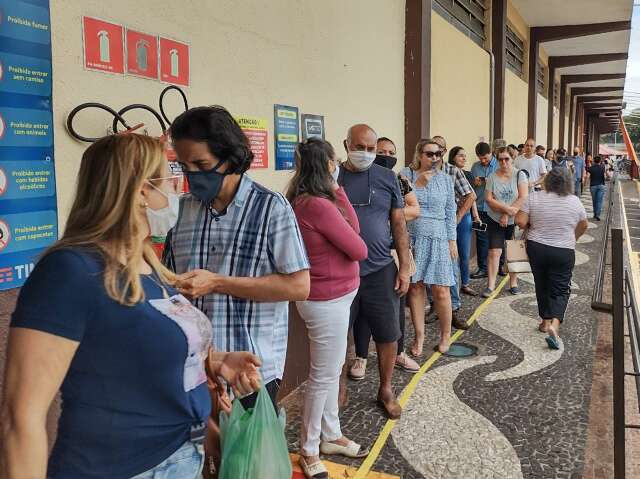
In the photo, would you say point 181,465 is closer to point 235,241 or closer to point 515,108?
point 235,241

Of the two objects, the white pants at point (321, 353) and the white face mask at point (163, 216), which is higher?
the white face mask at point (163, 216)

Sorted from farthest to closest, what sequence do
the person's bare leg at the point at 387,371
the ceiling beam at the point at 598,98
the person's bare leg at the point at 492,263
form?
the ceiling beam at the point at 598,98, the person's bare leg at the point at 492,263, the person's bare leg at the point at 387,371

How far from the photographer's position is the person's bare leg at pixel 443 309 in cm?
496

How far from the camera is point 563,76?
24.6 meters

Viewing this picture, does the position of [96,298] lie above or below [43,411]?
above

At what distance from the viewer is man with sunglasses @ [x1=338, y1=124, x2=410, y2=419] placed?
3.72 metres

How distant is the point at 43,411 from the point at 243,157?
1.15 metres

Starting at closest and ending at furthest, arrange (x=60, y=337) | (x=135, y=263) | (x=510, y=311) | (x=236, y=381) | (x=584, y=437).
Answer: (x=60, y=337) → (x=135, y=263) → (x=236, y=381) → (x=584, y=437) → (x=510, y=311)

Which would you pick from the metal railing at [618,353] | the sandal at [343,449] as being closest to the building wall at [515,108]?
the metal railing at [618,353]

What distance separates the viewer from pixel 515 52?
553 inches

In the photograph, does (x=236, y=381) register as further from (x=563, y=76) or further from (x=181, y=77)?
(x=563, y=76)

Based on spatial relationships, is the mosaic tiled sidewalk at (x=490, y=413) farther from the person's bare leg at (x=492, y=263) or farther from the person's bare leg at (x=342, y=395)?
the person's bare leg at (x=492, y=263)

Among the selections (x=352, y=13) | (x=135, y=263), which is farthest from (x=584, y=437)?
(x=352, y=13)

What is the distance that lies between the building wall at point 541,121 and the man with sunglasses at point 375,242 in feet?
49.0
